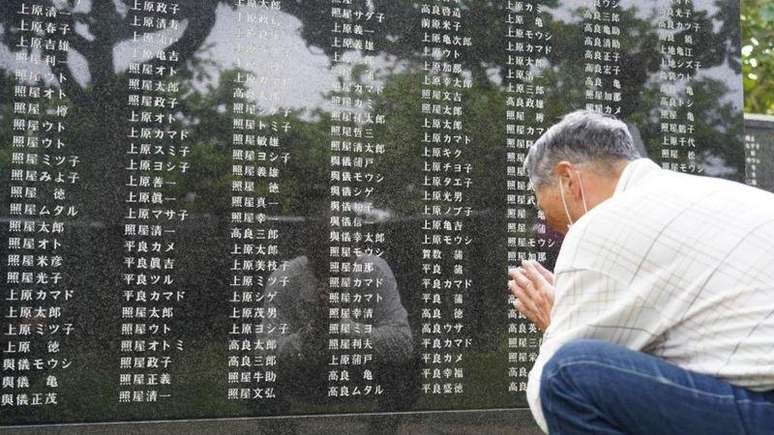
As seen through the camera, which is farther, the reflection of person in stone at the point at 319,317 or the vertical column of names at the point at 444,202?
the vertical column of names at the point at 444,202

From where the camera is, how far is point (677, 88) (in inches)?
162

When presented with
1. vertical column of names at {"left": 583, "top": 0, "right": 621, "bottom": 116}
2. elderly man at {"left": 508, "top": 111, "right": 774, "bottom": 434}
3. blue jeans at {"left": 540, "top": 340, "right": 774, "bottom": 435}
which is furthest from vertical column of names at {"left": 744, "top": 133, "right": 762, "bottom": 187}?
blue jeans at {"left": 540, "top": 340, "right": 774, "bottom": 435}

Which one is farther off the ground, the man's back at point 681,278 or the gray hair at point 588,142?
the gray hair at point 588,142

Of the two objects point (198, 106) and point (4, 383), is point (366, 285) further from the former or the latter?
point (4, 383)

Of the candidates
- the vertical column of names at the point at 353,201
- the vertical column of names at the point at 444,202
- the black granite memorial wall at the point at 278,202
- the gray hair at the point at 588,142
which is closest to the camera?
the gray hair at the point at 588,142

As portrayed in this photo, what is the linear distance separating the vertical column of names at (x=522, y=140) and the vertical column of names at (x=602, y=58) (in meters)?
0.26

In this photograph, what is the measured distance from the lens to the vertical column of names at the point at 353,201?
3.36 m

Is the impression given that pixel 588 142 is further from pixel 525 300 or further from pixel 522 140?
pixel 522 140

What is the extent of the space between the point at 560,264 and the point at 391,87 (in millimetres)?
1695

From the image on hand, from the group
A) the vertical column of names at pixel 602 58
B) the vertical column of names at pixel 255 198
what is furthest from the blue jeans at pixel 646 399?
the vertical column of names at pixel 602 58

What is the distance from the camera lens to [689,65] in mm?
4168

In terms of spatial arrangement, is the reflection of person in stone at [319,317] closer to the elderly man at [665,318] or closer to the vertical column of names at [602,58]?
the elderly man at [665,318]

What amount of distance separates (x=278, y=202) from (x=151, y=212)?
1.81 feet

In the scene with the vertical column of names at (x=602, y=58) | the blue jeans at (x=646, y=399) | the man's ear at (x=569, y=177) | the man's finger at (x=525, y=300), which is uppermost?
the vertical column of names at (x=602, y=58)
